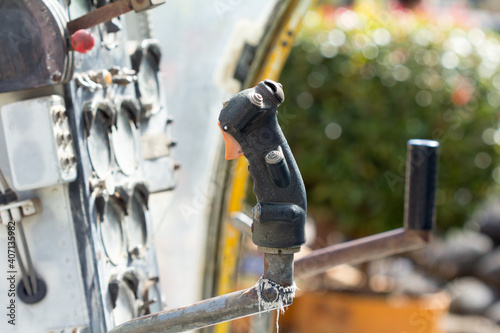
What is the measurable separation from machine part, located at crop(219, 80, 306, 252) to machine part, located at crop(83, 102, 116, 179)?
1.34ft

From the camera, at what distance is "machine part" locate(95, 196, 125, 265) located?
5.13 feet

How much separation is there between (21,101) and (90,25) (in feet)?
0.74

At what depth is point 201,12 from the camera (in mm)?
2566

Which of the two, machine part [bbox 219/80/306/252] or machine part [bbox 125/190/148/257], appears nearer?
machine part [bbox 219/80/306/252]

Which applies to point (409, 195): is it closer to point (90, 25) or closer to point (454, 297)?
point (90, 25)

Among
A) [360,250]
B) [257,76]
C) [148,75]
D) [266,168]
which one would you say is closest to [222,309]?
[266,168]

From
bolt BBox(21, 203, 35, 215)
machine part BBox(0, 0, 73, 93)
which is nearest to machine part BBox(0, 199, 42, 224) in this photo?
bolt BBox(21, 203, 35, 215)

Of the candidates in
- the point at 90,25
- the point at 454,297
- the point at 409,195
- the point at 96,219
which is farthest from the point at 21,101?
the point at 454,297

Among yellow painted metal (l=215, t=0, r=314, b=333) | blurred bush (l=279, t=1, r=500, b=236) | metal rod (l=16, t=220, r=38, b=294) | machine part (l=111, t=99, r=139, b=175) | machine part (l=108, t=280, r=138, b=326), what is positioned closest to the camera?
metal rod (l=16, t=220, r=38, b=294)

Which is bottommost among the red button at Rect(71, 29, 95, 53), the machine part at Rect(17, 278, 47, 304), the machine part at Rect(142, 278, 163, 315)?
the machine part at Rect(142, 278, 163, 315)

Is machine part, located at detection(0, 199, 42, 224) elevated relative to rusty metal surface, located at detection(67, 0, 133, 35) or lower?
lower

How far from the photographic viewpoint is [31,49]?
139 centimetres

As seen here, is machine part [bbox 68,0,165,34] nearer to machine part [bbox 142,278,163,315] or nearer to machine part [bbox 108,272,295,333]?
machine part [bbox 108,272,295,333]

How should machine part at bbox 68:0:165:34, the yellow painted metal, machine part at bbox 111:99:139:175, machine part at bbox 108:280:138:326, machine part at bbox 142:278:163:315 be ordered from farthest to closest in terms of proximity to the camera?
the yellow painted metal
machine part at bbox 142:278:163:315
machine part at bbox 111:99:139:175
machine part at bbox 108:280:138:326
machine part at bbox 68:0:165:34
